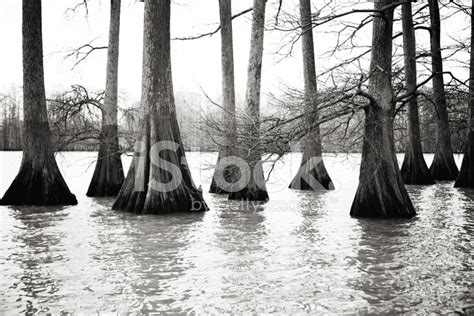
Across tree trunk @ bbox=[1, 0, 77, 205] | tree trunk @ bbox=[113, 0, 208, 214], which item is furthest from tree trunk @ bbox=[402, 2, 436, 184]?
tree trunk @ bbox=[1, 0, 77, 205]

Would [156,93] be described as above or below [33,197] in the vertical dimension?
above

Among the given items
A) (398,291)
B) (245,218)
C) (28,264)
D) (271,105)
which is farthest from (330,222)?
(28,264)

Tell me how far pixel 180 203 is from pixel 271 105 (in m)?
3.61

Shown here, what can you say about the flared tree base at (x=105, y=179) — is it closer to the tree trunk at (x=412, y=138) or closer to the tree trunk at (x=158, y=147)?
the tree trunk at (x=158, y=147)

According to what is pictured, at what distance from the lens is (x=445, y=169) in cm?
2350

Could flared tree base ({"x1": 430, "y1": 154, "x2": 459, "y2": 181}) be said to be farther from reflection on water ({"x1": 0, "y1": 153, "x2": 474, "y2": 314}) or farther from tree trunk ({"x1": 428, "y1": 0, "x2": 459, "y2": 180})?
reflection on water ({"x1": 0, "y1": 153, "x2": 474, "y2": 314})

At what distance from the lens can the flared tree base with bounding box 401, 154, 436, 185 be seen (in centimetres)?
2083

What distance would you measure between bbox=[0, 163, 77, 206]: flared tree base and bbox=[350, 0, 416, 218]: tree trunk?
7896mm

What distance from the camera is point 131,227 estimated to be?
34.4ft

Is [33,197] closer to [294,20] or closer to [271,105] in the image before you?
[271,105]

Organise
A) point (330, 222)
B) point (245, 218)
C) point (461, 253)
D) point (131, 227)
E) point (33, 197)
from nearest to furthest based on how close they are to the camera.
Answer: point (461, 253) < point (131, 227) < point (330, 222) < point (245, 218) < point (33, 197)

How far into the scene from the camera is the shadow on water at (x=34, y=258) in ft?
18.5

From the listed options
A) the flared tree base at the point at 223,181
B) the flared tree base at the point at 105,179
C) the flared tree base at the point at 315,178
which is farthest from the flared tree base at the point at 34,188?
the flared tree base at the point at 315,178

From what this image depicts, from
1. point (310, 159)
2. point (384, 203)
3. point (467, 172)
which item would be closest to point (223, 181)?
point (310, 159)
